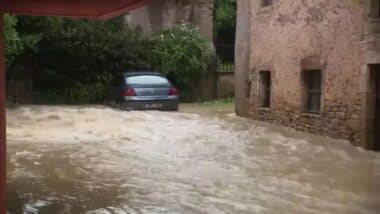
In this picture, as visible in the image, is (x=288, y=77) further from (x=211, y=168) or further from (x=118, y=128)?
(x=211, y=168)

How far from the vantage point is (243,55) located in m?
20.5

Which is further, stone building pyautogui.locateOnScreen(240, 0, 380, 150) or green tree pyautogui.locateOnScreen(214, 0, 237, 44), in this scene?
green tree pyautogui.locateOnScreen(214, 0, 237, 44)

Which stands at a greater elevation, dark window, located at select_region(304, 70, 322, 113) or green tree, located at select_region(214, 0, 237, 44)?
green tree, located at select_region(214, 0, 237, 44)

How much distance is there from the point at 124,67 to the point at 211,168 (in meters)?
14.9

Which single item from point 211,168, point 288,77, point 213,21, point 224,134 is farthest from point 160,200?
point 213,21

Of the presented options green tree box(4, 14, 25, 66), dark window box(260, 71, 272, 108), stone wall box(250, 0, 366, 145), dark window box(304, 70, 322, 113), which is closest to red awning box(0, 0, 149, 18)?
stone wall box(250, 0, 366, 145)

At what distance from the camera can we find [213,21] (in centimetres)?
3334

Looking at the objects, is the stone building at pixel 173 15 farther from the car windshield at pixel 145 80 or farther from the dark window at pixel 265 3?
the dark window at pixel 265 3

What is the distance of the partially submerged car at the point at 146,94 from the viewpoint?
20484mm

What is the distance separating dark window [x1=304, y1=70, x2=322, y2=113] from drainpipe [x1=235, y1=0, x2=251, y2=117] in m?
3.91

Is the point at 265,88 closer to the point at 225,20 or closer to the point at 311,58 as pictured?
the point at 311,58

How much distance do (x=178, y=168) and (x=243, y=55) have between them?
969cm

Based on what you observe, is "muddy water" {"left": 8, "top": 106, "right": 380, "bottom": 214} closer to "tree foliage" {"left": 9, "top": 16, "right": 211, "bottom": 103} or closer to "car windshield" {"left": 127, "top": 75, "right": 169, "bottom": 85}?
"car windshield" {"left": 127, "top": 75, "right": 169, "bottom": 85}

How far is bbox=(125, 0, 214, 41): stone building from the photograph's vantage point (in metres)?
29.9
